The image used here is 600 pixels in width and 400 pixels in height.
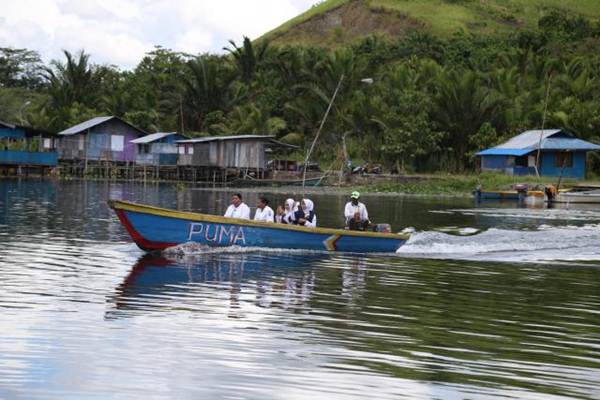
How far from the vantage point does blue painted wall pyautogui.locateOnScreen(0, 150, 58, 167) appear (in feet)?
223

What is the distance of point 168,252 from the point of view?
70.2 feet

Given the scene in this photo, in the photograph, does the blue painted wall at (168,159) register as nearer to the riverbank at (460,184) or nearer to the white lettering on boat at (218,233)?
the riverbank at (460,184)

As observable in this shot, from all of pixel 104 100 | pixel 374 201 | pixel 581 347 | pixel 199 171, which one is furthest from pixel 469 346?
pixel 104 100

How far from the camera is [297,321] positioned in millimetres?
13508

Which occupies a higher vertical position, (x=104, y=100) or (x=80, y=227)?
(x=104, y=100)

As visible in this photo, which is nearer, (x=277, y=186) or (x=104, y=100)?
(x=277, y=186)

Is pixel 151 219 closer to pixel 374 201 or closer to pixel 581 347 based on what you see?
pixel 581 347

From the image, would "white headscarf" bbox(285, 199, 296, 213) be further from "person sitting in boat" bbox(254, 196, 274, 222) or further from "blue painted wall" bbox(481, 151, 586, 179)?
"blue painted wall" bbox(481, 151, 586, 179)

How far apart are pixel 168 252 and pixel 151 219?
0.91 m

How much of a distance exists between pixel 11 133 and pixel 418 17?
63.3 metres

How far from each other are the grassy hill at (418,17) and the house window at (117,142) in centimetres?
4870

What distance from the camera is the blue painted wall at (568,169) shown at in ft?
206

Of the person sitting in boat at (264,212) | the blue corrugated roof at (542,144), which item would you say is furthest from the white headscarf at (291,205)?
the blue corrugated roof at (542,144)

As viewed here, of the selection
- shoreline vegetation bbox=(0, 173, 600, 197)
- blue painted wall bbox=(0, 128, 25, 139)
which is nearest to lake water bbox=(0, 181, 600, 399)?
shoreline vegetation bbox=(0, 173, 600, 197)
